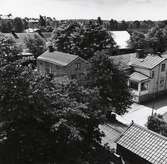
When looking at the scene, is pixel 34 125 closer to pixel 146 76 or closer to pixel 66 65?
pixel 66 65

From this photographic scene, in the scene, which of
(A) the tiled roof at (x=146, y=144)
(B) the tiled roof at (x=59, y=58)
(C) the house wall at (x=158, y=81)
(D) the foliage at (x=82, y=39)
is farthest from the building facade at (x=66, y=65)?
(A) the tiled roof at (x=146, y=144)

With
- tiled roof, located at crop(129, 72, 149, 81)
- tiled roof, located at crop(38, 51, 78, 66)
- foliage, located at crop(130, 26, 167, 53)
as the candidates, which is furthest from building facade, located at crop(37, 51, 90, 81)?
foliage, located at crop(130, 26, 167, 53)

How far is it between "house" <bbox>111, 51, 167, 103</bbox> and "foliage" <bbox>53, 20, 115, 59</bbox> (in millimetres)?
11719

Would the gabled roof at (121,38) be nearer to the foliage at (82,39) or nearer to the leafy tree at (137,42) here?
the leafy tree at (137,42)

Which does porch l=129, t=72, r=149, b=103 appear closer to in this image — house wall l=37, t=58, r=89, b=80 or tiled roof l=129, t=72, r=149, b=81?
tiled roof l=129, t=72, r=149, b=81

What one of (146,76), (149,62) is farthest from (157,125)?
(149,62)

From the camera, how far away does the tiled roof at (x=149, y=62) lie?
37.2 metres

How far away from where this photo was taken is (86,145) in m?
14.2

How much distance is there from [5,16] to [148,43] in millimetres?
109192

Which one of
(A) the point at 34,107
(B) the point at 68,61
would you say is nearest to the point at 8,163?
(A) the point at 34,107

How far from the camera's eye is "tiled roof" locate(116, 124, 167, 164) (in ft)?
51.3

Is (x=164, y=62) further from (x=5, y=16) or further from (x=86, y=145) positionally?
(x=5, y=16)

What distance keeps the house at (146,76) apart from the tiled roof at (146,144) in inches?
736

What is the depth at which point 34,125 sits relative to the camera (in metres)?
13.2
